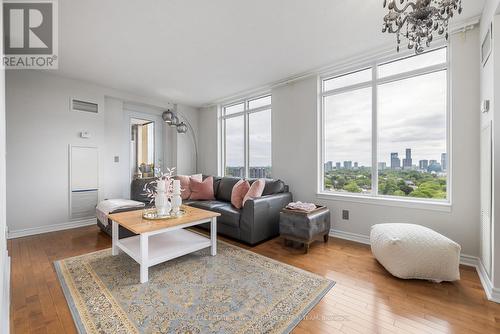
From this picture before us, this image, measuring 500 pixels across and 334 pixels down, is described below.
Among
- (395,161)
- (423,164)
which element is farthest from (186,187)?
(423,164)

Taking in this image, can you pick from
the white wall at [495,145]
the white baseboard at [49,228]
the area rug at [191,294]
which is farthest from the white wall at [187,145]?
the white wall at [495,145]

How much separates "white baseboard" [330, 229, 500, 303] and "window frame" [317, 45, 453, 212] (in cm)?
51

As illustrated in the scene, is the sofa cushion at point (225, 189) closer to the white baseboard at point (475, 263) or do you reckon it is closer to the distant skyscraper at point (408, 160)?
the white baseboard at point (475, 263)

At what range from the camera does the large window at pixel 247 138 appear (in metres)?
4.61

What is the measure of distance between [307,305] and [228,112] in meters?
4.47

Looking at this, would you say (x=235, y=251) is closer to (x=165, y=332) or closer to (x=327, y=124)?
(x=165, y=332)

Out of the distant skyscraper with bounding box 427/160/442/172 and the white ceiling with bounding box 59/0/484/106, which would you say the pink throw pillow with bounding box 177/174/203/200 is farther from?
the distant skyscraper with bounding box 427/160/442/172

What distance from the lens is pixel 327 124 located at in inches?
147

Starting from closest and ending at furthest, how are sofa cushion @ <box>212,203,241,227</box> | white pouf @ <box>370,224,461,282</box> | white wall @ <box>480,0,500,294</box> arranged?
white wall @ <box>480,0,500,294</box>, white pouf @ <box>370,224,461,282</box>, sofa cushion @ <box>212,203,241,227</box>

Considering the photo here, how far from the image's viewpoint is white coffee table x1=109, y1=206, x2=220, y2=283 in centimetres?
212

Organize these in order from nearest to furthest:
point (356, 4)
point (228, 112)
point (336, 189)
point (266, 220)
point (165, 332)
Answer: point (165, 332) < point (356, 4) < point (266, 220) < point (336, 189) < point (228, 112)

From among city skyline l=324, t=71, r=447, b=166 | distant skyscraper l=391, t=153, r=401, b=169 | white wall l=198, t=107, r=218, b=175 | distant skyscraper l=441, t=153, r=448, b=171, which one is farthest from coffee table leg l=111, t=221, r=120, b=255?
distant skyscraper l=441, t=153, r=448, b=171

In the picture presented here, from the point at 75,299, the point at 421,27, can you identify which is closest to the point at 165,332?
the point at 75,299

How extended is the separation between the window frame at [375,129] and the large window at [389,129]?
1 cm
